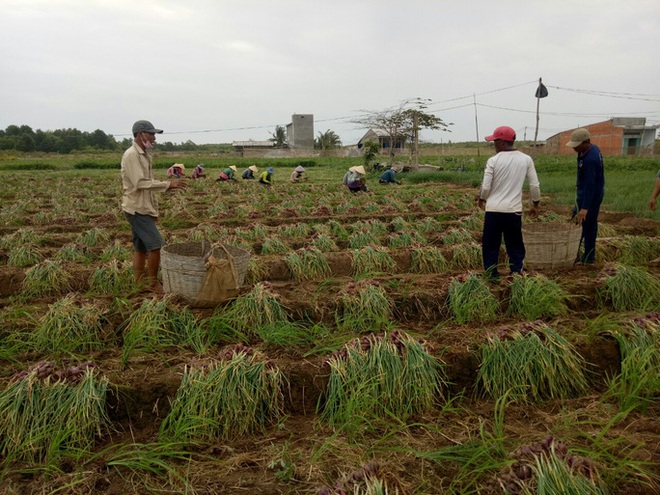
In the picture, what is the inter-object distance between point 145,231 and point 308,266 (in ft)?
6.55

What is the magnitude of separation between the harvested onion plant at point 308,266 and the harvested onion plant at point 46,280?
→ 2.58m

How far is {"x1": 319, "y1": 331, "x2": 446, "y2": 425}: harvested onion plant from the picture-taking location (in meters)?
2.75

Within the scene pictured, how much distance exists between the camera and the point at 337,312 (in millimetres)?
4137

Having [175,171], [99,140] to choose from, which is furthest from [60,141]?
[175,171]

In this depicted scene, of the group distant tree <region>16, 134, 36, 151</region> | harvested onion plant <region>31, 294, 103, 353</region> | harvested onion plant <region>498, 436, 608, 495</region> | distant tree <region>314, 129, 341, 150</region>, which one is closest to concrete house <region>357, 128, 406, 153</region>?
distant tree <region>314, 129, 341, 150</region>

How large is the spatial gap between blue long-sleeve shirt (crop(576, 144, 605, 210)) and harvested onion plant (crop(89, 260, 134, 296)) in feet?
17.1

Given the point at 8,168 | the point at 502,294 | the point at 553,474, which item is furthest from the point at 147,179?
the point at 8,168

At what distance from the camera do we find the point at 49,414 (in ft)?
8.52

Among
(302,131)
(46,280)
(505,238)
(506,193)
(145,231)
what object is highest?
(302,131)

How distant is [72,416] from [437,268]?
449 cm

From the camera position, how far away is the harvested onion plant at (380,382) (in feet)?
9.02

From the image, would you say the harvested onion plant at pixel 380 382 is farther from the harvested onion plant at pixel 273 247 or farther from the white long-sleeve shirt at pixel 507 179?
the harvested onion plant at pixel 273 247

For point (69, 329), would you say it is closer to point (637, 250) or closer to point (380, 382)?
point (380, 382)

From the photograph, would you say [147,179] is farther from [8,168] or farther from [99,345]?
[8,168]
